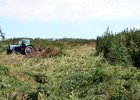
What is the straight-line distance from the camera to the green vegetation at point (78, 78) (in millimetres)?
9508

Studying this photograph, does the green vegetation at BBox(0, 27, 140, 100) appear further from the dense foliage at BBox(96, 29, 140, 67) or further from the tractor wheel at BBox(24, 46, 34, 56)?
the tractor wheel at BBox(24, 46, 34, 56)

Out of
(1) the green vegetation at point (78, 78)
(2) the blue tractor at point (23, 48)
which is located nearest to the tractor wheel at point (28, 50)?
(2) the blue tractor at point (23, 48)

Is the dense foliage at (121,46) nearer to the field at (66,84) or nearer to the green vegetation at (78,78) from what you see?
the green vegetation at (78,78)

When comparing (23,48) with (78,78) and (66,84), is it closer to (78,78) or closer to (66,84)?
(78,78)

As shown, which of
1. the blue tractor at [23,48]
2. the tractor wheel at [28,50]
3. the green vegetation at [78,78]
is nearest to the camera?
the green vegetation at [78,78]

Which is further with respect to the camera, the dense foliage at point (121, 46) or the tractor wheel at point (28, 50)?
the tractor wheel at point (28, 50)

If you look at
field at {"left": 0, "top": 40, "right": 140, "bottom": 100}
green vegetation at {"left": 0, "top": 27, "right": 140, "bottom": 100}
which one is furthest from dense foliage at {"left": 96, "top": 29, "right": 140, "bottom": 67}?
field at {"left": 0, "top": 40, "right": 140, "bottom": 100}

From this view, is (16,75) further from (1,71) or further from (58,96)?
(58,96)

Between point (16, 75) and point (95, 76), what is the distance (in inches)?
94.5

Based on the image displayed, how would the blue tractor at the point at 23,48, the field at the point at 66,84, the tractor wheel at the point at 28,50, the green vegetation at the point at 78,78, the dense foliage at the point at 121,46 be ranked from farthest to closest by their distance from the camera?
the blue tractor at the point at 23,48 < the tractor wheel at the point at 28,50 < the dense foliage at the point at 121,46 < the green vegetation at the point at 78,78 < the field at the point at 66,84

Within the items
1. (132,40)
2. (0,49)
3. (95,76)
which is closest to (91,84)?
(95,76)

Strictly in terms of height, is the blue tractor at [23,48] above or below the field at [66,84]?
above

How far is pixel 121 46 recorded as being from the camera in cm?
1789

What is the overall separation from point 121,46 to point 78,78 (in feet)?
21.3
